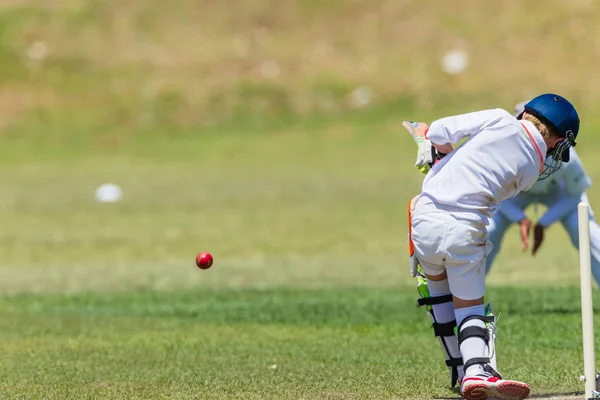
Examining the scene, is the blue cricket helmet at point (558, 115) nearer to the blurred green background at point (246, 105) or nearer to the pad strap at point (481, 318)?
the pad strap at point (481, 318)

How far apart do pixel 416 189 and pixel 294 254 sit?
1056 centimetres

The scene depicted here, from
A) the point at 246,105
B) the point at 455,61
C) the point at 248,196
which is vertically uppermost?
the point at 455,61

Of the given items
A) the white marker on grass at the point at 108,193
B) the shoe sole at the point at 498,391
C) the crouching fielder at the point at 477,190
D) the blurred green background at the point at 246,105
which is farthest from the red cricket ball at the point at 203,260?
the white marker on grass at the point at 108,193

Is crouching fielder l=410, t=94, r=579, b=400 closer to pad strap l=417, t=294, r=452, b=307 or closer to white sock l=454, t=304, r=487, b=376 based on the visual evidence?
white sock l=454, t=304, r=487, b=376

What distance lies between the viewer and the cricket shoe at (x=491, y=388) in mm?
6953

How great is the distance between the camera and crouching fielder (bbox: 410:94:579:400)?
23.4 ft

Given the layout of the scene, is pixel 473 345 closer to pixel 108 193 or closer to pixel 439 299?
pixel 439 299

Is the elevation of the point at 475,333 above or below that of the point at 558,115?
below

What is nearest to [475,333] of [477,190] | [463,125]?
[477,190]

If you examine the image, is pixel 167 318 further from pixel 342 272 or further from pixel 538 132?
pixel 538 132

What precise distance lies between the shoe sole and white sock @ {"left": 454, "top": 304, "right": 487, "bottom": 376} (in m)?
0.12

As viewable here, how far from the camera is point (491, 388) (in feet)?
23.1

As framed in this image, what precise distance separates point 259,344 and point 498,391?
14.8 ft

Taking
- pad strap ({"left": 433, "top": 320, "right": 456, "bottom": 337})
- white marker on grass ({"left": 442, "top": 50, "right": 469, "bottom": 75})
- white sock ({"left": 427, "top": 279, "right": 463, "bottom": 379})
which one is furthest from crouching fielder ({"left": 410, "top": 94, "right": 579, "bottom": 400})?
white marker on grass ({"left": 442, "top": 50, "right": 469, "bottom": 75})
